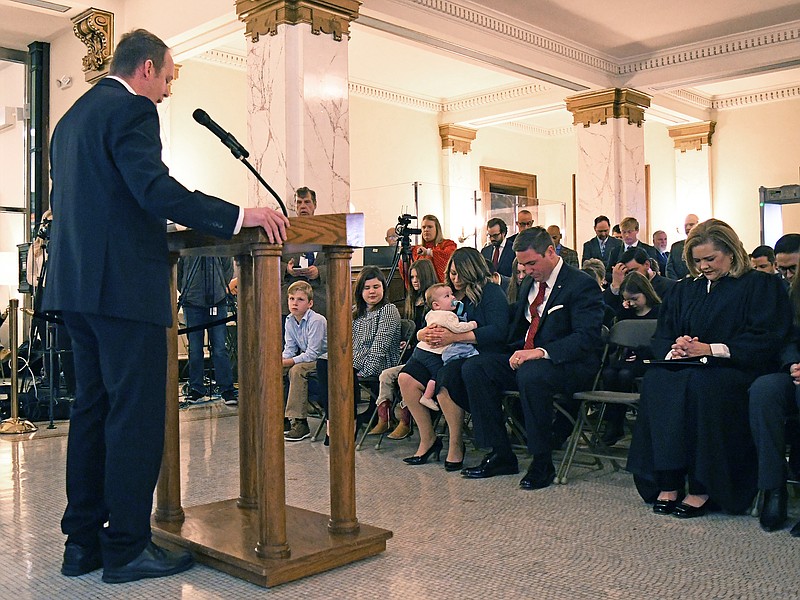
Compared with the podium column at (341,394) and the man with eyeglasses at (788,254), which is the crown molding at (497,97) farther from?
the podium column at (341,394)

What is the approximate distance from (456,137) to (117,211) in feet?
37.8

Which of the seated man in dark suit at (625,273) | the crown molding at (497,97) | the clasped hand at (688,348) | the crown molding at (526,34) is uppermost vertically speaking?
the crown molding at (497,97)

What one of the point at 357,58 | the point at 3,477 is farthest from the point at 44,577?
the point at 357,58

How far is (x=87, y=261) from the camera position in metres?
2.53

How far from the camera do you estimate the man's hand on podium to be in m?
2.52

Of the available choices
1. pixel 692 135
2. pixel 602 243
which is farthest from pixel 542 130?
pixel 602 243

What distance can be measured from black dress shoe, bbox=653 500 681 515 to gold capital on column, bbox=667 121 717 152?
1136 cm

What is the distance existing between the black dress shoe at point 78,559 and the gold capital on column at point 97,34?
698cm

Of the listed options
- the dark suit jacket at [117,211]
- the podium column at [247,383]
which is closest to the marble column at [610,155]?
the podium column at [247,383]

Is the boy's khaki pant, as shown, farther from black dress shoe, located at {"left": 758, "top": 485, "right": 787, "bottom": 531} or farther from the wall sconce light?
the wall sconce light

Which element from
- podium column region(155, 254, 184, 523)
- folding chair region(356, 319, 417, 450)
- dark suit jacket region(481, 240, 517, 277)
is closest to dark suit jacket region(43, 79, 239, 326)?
podium column region(155, 254, 184, 523)

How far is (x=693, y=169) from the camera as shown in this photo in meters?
13.8

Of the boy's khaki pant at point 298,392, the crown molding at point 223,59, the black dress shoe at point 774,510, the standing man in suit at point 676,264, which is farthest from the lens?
the crown molding at point 223,59

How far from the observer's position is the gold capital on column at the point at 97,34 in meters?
8.73
